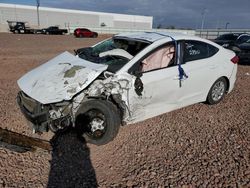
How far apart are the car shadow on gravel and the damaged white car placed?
27 centimetres

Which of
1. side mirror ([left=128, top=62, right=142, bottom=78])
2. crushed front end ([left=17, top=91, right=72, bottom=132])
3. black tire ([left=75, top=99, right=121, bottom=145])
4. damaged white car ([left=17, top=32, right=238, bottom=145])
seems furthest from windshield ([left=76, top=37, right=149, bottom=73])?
crushed front end ([left=17, top=91, right=72, bottom=132])

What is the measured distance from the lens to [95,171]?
332 cm

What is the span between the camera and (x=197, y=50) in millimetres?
4941

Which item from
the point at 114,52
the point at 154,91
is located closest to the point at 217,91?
the point at 154,91

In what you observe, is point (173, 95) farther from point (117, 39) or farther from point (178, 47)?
point (117, 39)

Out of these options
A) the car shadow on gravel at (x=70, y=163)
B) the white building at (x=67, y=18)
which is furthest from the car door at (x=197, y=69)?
the white building at (x=67, y=18)

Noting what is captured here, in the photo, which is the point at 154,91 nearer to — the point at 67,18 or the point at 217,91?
the point at 217,91

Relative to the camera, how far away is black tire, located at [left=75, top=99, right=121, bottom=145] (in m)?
3.75

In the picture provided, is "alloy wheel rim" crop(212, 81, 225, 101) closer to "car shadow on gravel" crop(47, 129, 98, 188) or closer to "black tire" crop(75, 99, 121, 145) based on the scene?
"black tire" crop(75, 99, 121, 145)

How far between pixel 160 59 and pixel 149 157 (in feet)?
5.86

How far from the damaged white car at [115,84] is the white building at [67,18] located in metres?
50.4

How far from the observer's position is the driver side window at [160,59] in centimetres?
426

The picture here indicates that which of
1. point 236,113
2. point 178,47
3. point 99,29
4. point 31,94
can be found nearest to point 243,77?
point 236,113

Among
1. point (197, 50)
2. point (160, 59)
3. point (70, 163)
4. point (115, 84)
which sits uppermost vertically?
point (197, 50)
